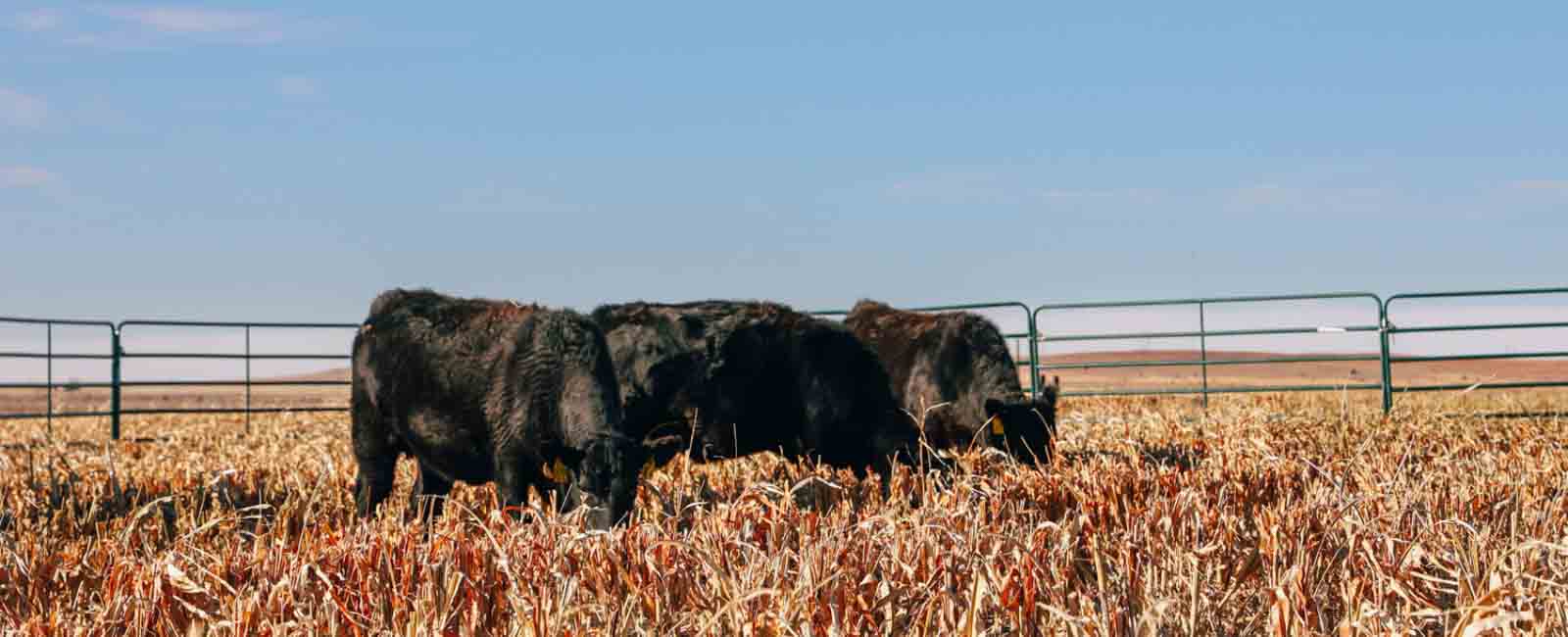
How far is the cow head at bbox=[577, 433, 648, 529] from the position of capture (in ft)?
22.9

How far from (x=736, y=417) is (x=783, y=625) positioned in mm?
6696

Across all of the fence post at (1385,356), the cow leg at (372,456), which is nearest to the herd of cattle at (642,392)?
the cow leg at (372,456)

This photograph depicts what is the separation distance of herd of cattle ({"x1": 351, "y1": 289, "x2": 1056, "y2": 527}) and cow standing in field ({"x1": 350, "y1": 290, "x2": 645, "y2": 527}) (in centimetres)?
1

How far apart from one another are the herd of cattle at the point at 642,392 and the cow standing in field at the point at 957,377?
0.04 feet

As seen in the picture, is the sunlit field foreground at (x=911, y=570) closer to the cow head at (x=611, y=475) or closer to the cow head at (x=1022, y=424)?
the cow head at (x=611, y=475)

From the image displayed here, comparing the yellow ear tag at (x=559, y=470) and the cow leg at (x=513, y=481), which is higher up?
the yellow ear tag at (x=559, y=470)

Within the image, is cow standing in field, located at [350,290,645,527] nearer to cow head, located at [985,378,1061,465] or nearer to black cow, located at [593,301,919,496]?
black cow, located at [593,301,919,496]

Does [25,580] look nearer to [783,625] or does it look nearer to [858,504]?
[783,625]

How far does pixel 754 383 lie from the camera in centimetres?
1056

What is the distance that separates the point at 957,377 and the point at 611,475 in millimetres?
5558

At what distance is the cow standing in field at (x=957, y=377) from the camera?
37.9 feet

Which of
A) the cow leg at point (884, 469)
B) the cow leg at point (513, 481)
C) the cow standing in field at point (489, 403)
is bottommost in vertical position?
the cow leg at point (884, 469)

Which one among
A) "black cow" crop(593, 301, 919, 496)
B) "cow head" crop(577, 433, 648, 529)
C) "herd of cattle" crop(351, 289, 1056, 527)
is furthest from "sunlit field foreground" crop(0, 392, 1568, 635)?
"black cow" crop(593, 301, 919, 496)

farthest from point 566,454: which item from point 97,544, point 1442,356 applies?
point 1442,356
